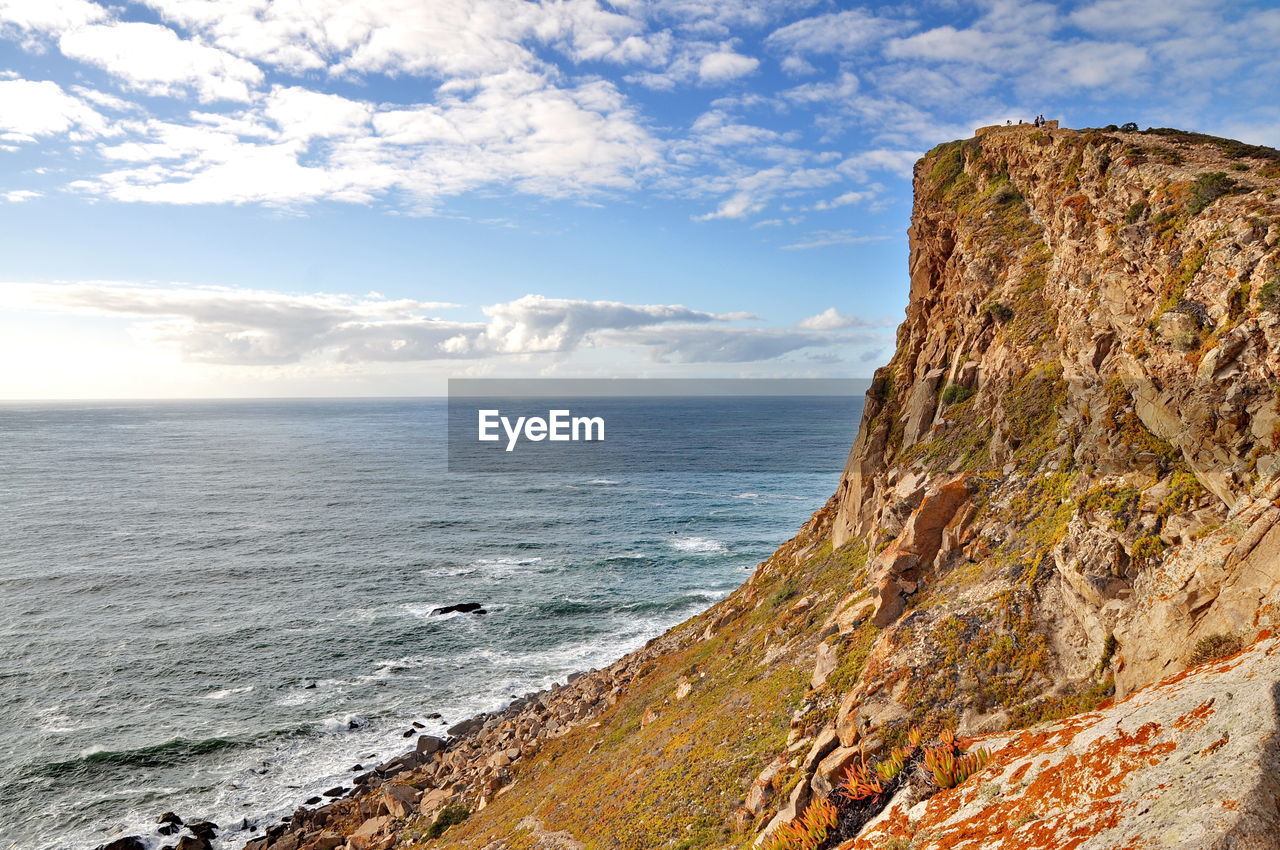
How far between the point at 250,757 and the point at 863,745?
4077 centimetres

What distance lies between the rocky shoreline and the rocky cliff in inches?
10.1

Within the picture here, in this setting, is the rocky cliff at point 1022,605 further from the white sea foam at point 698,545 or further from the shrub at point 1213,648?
the white sea foam at point 698,545

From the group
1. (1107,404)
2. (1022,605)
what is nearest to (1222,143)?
(1107,404)

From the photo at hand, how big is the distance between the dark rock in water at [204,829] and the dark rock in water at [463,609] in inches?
1078

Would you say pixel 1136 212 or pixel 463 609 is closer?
pixel 1136 212

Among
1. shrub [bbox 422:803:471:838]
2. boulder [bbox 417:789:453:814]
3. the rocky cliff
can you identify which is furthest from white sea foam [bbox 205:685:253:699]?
shrub [bbox 422:803:471:838]

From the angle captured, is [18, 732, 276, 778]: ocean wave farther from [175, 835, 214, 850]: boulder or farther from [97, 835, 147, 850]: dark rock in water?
[175, 835, 214, 850]: boulder

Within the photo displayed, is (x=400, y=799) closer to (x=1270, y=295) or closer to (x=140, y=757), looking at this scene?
(x=140, y=757)

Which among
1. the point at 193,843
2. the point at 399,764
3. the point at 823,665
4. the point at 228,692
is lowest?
the point at 193,843

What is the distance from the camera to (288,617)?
60562 mm

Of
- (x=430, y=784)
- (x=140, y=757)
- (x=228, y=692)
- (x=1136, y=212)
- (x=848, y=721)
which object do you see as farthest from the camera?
(x=228, y=692)

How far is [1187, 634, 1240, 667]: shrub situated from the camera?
11133mm

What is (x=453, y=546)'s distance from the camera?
8412cm

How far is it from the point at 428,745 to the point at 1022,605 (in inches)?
1406
